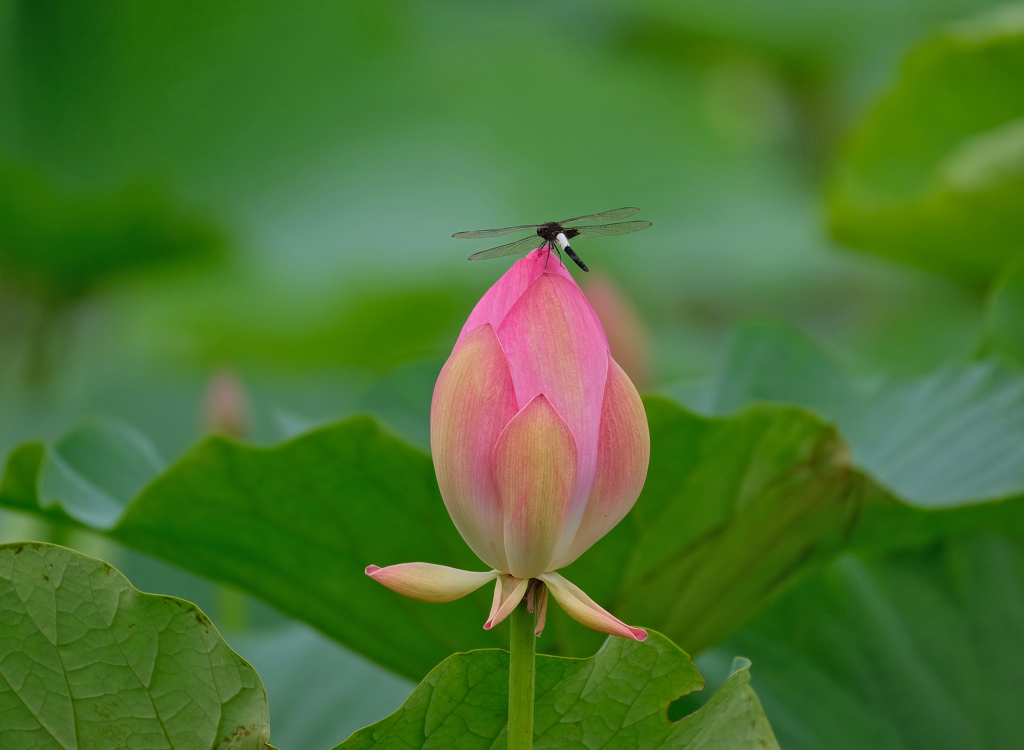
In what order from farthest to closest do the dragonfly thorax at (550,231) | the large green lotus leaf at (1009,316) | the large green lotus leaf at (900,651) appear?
1. the large green lotus leaf at (1009,316)
2. the large green lotus leaf at (900,651)
3. the dragonfly thorax at (550,231)

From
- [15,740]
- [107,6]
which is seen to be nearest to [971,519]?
[15,740]

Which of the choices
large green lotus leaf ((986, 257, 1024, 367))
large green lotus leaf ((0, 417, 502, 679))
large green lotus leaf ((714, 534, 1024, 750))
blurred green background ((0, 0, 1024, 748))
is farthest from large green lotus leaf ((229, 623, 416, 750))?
blurred green background ((0, 0, 1024, 748))

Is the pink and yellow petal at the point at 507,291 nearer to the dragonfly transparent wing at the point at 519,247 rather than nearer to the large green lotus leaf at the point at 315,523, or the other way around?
the dragonfly transparent wing at the point at 519,247

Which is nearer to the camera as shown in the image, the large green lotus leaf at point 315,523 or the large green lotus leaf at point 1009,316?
the large green lotus leaf at point 315,523

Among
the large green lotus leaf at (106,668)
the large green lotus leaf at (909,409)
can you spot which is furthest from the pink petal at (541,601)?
the large green lotus leaf at (909,409)

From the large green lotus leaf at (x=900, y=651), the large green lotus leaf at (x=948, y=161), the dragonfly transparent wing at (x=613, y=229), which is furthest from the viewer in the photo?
the large green lotus leaf at (x=948, y=161)

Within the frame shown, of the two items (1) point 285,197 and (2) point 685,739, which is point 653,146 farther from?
(2) point 685,739

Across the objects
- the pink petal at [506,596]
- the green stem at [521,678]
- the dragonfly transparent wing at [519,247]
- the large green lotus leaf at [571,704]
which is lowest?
the large green lotus leaf at [571,704]
